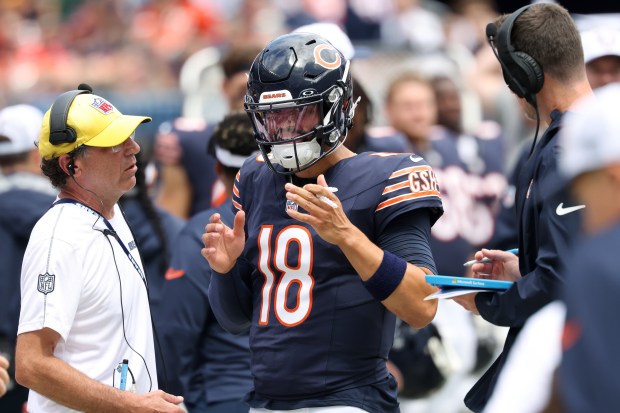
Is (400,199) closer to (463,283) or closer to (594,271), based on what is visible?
(463,283)

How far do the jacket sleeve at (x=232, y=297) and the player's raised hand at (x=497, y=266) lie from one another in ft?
2.71

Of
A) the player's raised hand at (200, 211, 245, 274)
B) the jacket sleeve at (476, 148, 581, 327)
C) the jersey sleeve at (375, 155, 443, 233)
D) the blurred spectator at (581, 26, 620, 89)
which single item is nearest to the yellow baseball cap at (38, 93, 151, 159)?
the player's raised hand at (200, 211, 245, 274)

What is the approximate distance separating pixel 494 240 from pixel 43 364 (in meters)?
3.64

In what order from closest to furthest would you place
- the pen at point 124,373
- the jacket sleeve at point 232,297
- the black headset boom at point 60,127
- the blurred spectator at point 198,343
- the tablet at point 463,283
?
1. the tablet at point 463,283
2. the pen at point 124,373
3. the black headset boom at point 60,127
4. the jacket sleeve at point 232,297
5. the blurred spectator at point 198,343

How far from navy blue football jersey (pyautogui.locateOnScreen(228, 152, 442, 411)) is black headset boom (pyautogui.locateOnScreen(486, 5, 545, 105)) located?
1.44ft

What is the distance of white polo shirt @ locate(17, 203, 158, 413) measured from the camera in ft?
12.9

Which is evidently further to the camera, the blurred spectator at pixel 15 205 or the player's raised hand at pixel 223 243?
the blurred spectator at pixel 15 205

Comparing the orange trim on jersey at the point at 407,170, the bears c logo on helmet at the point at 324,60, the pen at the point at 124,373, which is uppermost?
the bears c logo on helmet at the point at 324,60

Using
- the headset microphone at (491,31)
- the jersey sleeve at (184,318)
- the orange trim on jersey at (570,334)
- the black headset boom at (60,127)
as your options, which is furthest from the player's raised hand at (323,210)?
the jersey sleeve at (184,318)

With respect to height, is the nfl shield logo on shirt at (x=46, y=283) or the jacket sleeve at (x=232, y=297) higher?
the nfl shield logo on shirt at (x=46, y=283)

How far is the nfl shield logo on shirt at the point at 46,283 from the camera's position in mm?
3928

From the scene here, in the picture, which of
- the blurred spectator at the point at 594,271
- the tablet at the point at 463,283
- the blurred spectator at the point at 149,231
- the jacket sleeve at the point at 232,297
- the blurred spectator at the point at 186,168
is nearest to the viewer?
the blurred spectator at the point at 594,271

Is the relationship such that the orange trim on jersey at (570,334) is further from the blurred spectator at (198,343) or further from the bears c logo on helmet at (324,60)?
the blurred spectator at (198,343)

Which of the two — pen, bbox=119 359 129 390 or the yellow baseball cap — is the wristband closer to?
pen, bbox=119 359 129 390
